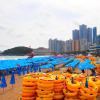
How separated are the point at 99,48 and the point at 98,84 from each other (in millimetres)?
93013

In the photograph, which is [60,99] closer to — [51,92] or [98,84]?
[51,92]

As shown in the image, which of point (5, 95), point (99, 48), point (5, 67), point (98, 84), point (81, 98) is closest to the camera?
point (81, 98)

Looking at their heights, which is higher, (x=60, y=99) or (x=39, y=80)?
(x=39, y=80)

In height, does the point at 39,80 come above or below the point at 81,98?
above

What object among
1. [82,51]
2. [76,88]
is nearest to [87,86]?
[76,88]

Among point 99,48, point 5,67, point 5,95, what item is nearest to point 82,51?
point 99,48

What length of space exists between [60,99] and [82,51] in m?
118

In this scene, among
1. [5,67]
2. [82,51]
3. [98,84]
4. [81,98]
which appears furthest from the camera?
[82,51]

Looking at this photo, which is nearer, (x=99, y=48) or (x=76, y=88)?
(x=76, y=88)

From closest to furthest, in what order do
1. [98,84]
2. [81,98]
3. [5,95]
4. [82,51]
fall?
[81,98] → [98,84] → [5,95] → [82,51]

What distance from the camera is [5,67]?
23469 mm

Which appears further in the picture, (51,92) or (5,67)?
(5,67)

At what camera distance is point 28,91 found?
10383mm

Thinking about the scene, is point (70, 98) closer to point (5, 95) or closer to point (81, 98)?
point (81, 98)
